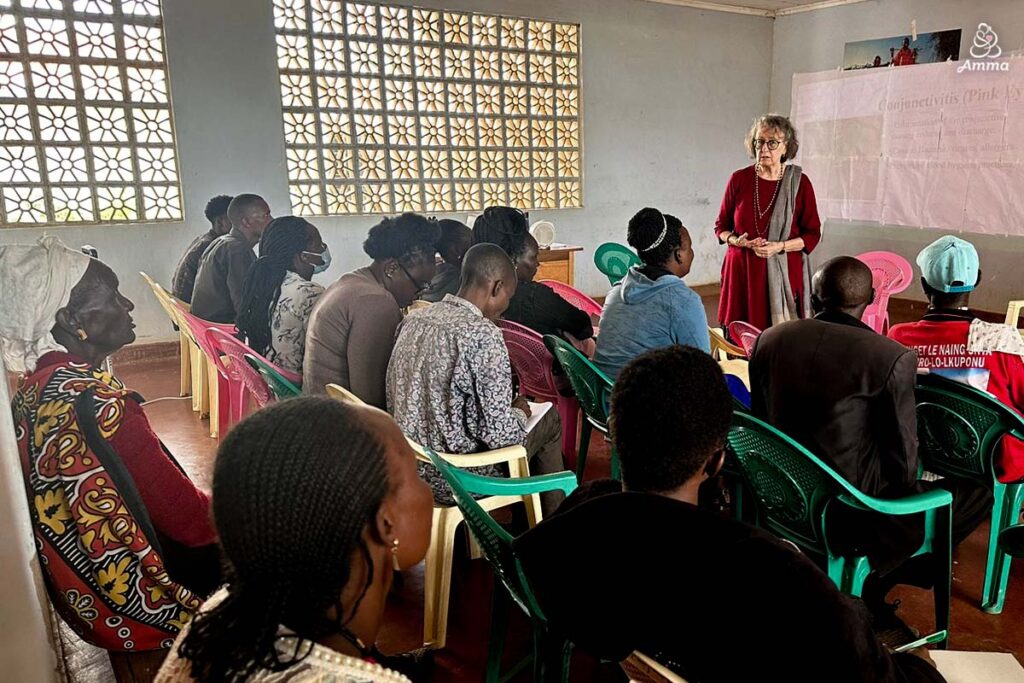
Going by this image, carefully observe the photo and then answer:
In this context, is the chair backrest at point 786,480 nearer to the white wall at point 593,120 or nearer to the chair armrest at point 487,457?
the chair armrest at point 487,457

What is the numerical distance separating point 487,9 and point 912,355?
5384 mm

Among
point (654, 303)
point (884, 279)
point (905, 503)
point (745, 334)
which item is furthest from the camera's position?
point (884, 279)

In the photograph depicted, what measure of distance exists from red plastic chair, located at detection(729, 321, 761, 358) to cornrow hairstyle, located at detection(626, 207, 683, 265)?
939 mm

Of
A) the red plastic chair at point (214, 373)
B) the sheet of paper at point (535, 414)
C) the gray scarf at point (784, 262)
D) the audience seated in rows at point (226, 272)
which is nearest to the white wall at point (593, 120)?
the audience seated in rows at point (226, 272)

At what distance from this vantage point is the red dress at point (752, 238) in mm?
3711

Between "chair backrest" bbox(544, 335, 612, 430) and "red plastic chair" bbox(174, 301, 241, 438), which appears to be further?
"red plastic chair" bbox(174, 301, 241, 438)

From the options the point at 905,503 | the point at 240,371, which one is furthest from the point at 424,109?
the point at 905,503

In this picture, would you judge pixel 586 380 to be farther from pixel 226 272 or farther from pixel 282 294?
pixel 226 272

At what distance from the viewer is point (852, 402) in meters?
1.77

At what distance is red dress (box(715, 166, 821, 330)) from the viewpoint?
12.2ft

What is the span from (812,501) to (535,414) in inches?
39.3

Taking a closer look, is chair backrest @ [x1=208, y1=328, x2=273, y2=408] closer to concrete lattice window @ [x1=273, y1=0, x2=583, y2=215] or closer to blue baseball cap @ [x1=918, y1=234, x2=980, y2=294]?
blue baseball cap @ [x1=918, y1=234, x2=980, y2=294]

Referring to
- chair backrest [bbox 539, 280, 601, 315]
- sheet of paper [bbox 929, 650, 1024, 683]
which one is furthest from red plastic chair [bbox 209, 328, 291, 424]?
sheet of paper [bbox 929, 650, 1024, 683]

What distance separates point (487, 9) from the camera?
6.15m
